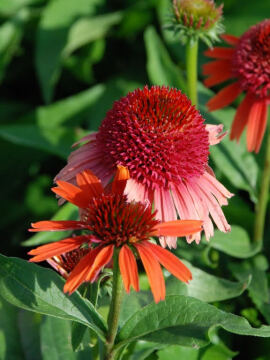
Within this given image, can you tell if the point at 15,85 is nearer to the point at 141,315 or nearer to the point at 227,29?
the point at 227,29

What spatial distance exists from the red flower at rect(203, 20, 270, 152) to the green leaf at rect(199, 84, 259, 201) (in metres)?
0.17

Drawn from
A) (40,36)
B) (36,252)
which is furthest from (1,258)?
(40,36)

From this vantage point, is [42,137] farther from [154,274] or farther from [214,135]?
[154,274]

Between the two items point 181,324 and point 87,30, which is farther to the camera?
point 87,30

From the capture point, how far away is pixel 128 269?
0.66 metres

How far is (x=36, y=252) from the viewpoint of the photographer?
68 cm

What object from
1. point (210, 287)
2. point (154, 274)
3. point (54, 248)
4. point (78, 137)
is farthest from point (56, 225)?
point (78, 137)

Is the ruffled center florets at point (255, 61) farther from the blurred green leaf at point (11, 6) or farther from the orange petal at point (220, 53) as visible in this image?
the blurred green leaf at point (11, 6)

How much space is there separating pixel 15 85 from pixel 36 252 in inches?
61.4

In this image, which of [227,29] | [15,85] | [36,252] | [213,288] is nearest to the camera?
[36,252]

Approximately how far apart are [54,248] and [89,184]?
0.11m

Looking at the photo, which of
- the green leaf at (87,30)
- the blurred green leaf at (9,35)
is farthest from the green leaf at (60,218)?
the blurred green leaf at (9,35)

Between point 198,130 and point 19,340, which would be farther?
point 19,340

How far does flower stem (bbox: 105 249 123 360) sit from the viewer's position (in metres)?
0.72
